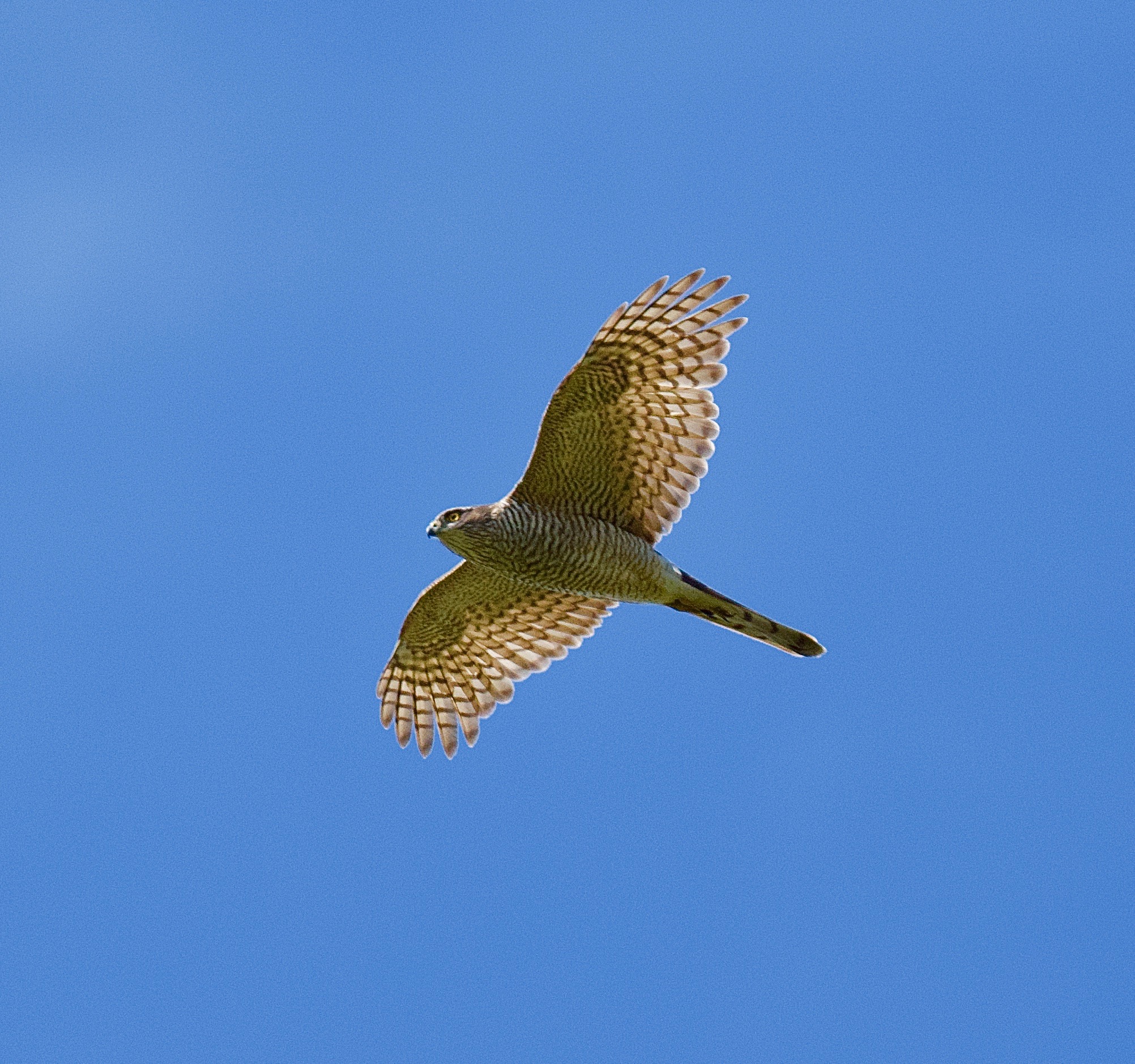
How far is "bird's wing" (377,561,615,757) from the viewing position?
1542cm

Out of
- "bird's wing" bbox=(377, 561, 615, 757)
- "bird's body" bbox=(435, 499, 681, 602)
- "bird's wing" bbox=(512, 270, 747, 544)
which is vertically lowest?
"bird's wing" bbox=(377, 561, 615, 757)

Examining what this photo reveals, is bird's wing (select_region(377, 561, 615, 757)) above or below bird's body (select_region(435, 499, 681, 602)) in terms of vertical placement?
below

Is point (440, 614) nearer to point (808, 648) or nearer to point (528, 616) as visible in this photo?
point (528, 616)

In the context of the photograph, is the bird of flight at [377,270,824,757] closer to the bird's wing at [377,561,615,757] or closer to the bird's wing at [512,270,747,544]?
the bird's wing at [512,270,747,544]

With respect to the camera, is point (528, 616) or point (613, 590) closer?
point (613, 590)

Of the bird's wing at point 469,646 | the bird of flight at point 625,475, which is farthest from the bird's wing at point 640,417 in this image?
the bird's wing at point 469,646

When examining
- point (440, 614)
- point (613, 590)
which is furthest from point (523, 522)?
point (440, 614)

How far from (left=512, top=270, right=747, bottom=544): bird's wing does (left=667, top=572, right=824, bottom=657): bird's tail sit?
0.58 metres

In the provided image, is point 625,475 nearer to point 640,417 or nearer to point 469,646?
point 640,417

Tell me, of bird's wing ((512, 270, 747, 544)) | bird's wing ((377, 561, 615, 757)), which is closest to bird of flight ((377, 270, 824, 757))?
bird's wing ((512, 270, 747, 544))

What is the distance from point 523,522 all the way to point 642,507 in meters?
1.04

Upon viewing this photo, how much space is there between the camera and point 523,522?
14.1 m

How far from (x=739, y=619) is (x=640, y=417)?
6.30 ft

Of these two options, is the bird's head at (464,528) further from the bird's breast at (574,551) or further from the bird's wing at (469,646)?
the bird's wing at (469,646)
